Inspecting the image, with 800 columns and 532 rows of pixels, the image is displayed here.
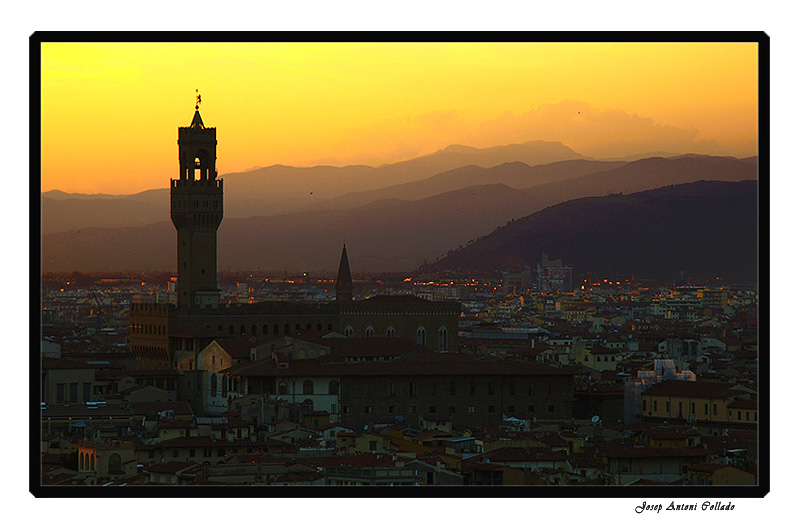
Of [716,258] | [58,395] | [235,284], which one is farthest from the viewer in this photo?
[716,258]

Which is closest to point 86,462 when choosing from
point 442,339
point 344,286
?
point 442,339

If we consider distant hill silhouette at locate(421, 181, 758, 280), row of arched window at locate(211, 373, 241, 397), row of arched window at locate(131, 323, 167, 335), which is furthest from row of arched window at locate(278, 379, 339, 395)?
distant hill silhouette at locate(421, 181, 758, 280)

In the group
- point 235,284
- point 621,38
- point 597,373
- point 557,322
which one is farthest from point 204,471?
point 557,322

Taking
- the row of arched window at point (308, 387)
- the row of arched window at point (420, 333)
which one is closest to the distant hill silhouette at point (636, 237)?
the row of arched window at point (420, 333)

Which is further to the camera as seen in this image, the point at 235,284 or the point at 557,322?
the point at 557,322

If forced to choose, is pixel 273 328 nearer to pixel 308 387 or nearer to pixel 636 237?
pixel 308 387

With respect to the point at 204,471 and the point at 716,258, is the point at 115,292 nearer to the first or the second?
the point at 716,258
